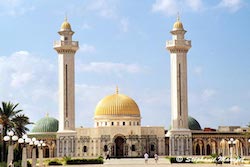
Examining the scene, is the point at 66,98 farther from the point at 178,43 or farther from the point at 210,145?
the point at 210,145

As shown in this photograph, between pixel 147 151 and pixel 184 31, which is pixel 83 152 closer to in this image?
pixel 147 151

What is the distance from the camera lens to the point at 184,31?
85812 mm

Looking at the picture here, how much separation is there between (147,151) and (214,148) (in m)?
9.73

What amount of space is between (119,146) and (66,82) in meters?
11.9

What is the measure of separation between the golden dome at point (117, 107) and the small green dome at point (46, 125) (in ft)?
24.0

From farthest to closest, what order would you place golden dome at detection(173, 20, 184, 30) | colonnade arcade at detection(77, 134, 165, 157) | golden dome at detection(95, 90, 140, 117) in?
golden dome at detection(95, 90, 140, 117) → colonnade arcade at detection(77, 134, 165, 157) → golden dome at detection(173, 20, 184, 30)

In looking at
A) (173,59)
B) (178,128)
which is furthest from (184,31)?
(178,128)

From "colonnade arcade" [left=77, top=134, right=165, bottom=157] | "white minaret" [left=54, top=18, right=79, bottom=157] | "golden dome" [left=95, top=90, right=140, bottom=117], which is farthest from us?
"golden dome" [left=95, top=90, right=140, bottom=117]

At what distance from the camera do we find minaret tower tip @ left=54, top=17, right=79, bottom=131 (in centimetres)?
8338

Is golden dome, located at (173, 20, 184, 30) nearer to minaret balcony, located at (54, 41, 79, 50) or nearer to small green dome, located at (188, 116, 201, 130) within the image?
minaret balcony, located at (54, 41, 79, 50)

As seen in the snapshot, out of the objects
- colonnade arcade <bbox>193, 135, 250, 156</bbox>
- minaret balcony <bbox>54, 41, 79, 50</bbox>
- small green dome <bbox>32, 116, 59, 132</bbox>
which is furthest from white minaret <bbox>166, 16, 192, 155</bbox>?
small green dome <bbox>32, 116, 59, 132</bbox>

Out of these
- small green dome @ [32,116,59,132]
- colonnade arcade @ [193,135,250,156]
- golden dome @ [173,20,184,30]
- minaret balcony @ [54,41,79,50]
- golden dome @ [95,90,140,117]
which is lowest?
colonnade arcade @ [193,135,250,156]

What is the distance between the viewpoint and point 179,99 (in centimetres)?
8400

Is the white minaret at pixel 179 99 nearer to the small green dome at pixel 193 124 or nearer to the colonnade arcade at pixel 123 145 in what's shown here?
the colonnade arcade at pixel 123 145
